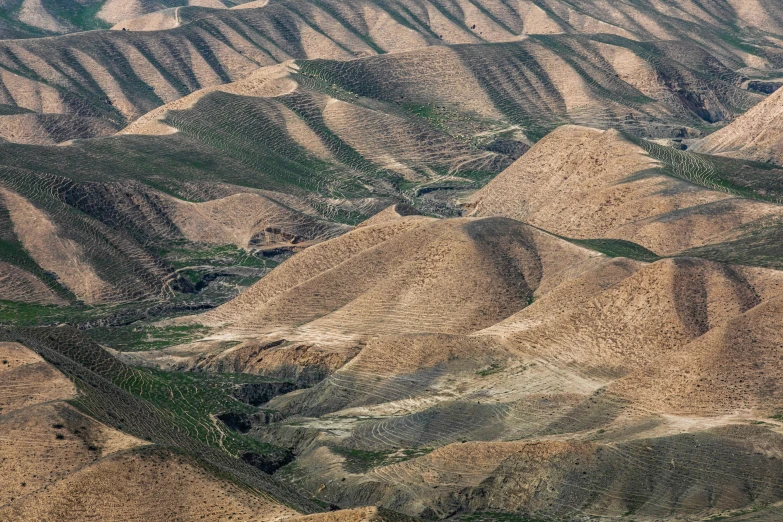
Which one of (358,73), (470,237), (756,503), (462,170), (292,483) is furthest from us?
(358,73)

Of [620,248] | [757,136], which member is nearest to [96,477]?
[620,248]

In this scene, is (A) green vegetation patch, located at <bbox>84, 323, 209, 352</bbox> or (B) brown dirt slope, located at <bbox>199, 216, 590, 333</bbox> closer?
(B) brown dirt slope, located at <bbox>199, 216, 590, 333</bbox>

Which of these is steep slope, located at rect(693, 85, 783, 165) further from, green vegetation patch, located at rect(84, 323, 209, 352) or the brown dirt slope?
green vegetation patch, located at rect(84, 323, 209, 352)

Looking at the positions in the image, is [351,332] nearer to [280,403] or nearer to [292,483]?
[280,403]

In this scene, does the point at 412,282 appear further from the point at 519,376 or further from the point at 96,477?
the point at 96,477

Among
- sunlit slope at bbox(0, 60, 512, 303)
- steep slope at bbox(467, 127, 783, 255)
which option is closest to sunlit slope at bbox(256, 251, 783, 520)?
steep slope at bbox(467, 127, 783, 255)

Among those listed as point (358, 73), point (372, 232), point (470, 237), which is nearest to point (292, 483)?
point (470, 237)
